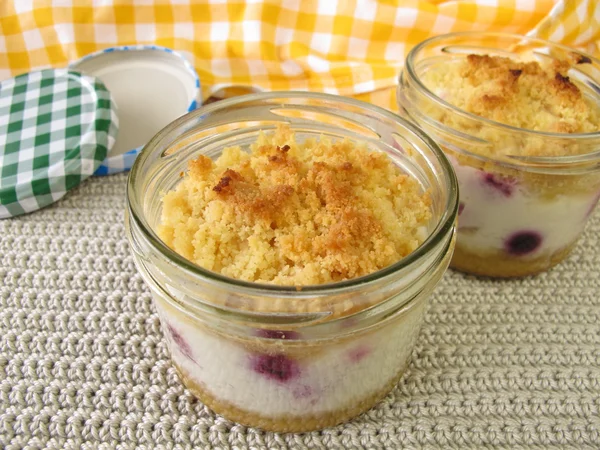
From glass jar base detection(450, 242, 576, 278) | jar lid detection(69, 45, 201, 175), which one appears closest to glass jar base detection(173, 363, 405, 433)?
glass jar base detection(450, 242, 576, 278)

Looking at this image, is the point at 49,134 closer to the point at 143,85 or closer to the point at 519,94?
the point at 143,85

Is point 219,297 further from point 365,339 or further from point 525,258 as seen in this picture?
point 525,258

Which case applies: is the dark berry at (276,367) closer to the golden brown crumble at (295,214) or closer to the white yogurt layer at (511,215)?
Result: the golden brown crumble at (295,214)

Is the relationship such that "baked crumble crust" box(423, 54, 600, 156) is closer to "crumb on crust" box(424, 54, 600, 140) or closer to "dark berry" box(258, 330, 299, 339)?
"crumb on crust" box(424, 54, 600, 140)

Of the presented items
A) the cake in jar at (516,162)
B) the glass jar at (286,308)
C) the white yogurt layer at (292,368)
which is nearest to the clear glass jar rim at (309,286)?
the glass jar at (286,308)

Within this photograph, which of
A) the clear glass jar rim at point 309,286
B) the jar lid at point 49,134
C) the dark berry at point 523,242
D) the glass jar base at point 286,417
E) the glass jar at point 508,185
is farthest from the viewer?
the jar lid at point 49,134
